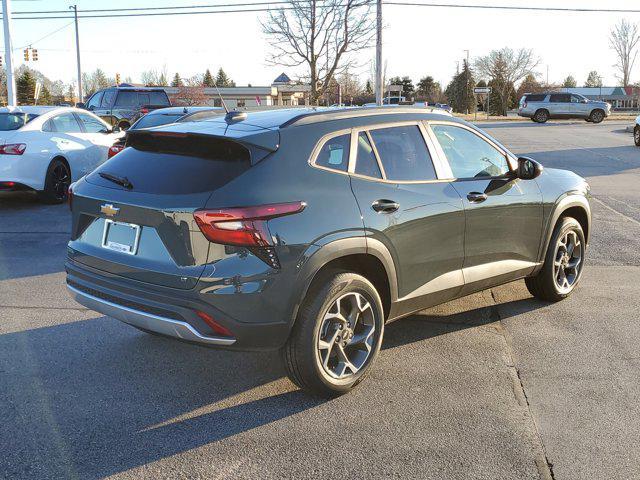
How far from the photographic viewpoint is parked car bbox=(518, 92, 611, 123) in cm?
4616

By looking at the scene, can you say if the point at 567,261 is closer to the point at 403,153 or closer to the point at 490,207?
the point at 490,207

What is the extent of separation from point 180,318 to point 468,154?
8.81 feet

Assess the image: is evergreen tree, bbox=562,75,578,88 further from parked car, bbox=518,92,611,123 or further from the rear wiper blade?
the rear wiper blade

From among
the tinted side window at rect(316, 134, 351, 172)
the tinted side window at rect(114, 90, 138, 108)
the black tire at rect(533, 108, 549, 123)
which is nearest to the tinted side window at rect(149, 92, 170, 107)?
the tinted side window at rect(114, 90, 138, 108)

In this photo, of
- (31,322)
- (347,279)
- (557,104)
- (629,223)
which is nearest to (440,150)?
(347,279)

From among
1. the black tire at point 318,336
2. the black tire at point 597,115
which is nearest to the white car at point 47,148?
the black tire at point 318,336

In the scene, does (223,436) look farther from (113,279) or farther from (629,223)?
(629,223)

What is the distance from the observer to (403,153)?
15.3 ft

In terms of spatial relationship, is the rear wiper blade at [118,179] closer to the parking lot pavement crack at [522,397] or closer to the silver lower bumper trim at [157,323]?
the silver lower bumper trim at [157,323]

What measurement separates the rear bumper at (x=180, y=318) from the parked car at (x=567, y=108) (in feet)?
152

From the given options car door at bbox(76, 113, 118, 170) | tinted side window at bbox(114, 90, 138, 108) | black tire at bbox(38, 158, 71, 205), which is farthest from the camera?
tinted side window at bbox(114, 90, 138, 108)

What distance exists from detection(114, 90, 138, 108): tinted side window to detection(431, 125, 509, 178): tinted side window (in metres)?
17.7

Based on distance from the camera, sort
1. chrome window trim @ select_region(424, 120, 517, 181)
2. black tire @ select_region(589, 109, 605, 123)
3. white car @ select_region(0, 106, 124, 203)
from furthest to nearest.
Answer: black tire @ select_region(589, 109, 605, 123) → white car @ select_region(0, 106, 124, 203) → chrome window trim @ select_region(424, 120, 517, 181)

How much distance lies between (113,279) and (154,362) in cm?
95
